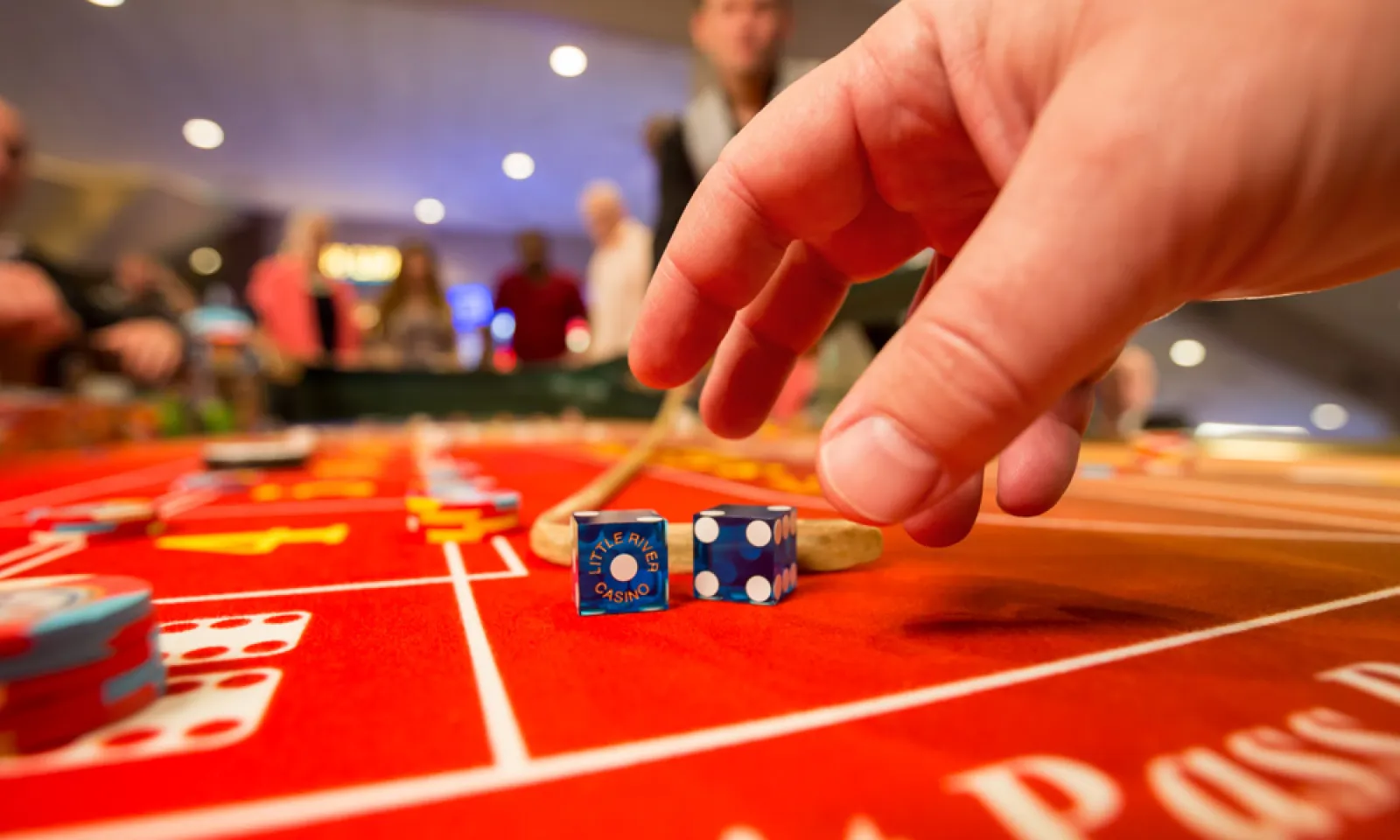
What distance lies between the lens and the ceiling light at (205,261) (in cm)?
1047

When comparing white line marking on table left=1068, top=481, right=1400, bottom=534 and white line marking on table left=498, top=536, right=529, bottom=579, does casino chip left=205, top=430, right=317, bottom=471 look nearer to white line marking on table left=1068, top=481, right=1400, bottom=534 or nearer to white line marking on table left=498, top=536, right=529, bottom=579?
white line marking on table left=498, top=536, right=529, bottom=579

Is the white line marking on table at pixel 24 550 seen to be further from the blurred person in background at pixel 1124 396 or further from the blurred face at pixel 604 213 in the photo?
the blurred face at pixel 604 213

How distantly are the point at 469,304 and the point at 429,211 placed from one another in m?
2.06

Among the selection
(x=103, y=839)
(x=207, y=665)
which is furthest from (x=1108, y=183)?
(x=207, y=665)

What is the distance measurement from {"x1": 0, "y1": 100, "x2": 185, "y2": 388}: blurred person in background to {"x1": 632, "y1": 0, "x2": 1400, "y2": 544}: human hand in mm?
3596

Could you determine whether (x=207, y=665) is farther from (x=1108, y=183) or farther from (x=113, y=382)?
(x=113, y=382)

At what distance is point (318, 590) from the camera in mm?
804

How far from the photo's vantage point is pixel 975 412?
44 centimetres

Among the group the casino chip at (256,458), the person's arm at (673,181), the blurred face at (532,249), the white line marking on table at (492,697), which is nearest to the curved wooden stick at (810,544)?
the white line marking on table at (492,697)

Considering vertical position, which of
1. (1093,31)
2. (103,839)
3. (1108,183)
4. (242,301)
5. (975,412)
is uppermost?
(242,301)

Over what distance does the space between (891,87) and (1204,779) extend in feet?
1.66

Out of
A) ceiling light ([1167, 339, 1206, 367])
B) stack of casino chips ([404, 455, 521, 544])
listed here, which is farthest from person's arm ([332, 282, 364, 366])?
ceiling light ([1167, 339, 1206, 367])

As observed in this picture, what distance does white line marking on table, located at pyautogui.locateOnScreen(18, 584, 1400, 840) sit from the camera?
35 cm

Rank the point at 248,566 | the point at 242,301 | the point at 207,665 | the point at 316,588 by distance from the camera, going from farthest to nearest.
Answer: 1. the point at 242,301
2. the point at 248,566
3. the point at 316,588
4. the point at 207,665
